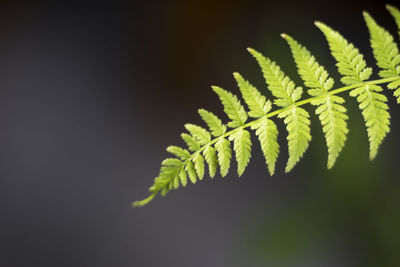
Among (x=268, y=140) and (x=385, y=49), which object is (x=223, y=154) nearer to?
(x=268, y=140)

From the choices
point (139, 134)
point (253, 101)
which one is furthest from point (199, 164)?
point (139, 134)

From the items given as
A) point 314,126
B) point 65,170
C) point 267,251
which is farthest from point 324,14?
point 65,170

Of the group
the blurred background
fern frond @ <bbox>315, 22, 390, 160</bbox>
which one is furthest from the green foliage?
the blurred background

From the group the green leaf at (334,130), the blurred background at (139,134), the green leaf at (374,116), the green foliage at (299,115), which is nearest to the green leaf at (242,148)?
the green foliage at (299,115)

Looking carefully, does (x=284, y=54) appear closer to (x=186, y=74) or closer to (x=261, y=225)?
(x=186, y=74)

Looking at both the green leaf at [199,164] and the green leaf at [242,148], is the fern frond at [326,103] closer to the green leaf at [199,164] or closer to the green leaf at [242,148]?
the green leaf at [242,148]

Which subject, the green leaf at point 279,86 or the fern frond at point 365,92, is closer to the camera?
the fern frond at point 365,92
